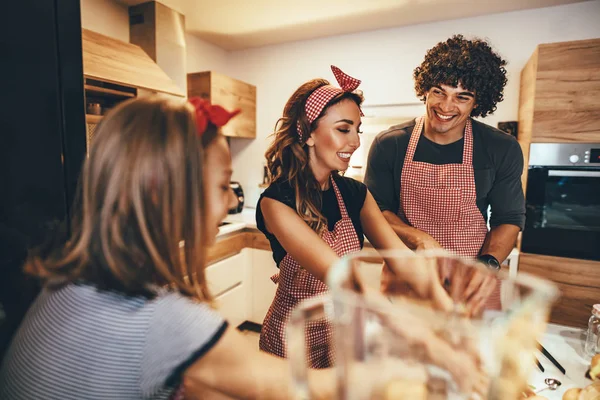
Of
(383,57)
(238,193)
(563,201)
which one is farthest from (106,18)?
(563,201)

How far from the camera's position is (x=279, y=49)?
3.18 meters

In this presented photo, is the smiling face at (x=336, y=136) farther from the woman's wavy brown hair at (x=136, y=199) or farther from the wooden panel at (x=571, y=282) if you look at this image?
the wooden panel at (x=571, y=282)

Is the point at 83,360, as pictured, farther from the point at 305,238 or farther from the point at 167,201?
the point at 305,238

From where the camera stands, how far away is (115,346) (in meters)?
0.49

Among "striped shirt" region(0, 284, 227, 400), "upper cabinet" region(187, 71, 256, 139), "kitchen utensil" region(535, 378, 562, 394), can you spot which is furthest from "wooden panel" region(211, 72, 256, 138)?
"kitchen utensil" region(535, 378, 562, 394)

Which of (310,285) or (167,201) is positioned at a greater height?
(167,201)

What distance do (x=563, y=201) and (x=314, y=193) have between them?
169 centimetres

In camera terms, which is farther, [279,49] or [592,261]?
[279,49]

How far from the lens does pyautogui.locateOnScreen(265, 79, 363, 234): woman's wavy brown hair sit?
1.07 meters

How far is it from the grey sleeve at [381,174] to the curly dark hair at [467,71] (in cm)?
27

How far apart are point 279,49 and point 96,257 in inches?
118

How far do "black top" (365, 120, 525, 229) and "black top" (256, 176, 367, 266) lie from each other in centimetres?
27

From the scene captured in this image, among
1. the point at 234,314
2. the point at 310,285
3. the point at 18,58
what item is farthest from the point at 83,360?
the point at 234,314

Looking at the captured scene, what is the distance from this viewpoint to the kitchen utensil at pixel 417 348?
305 millimetres
